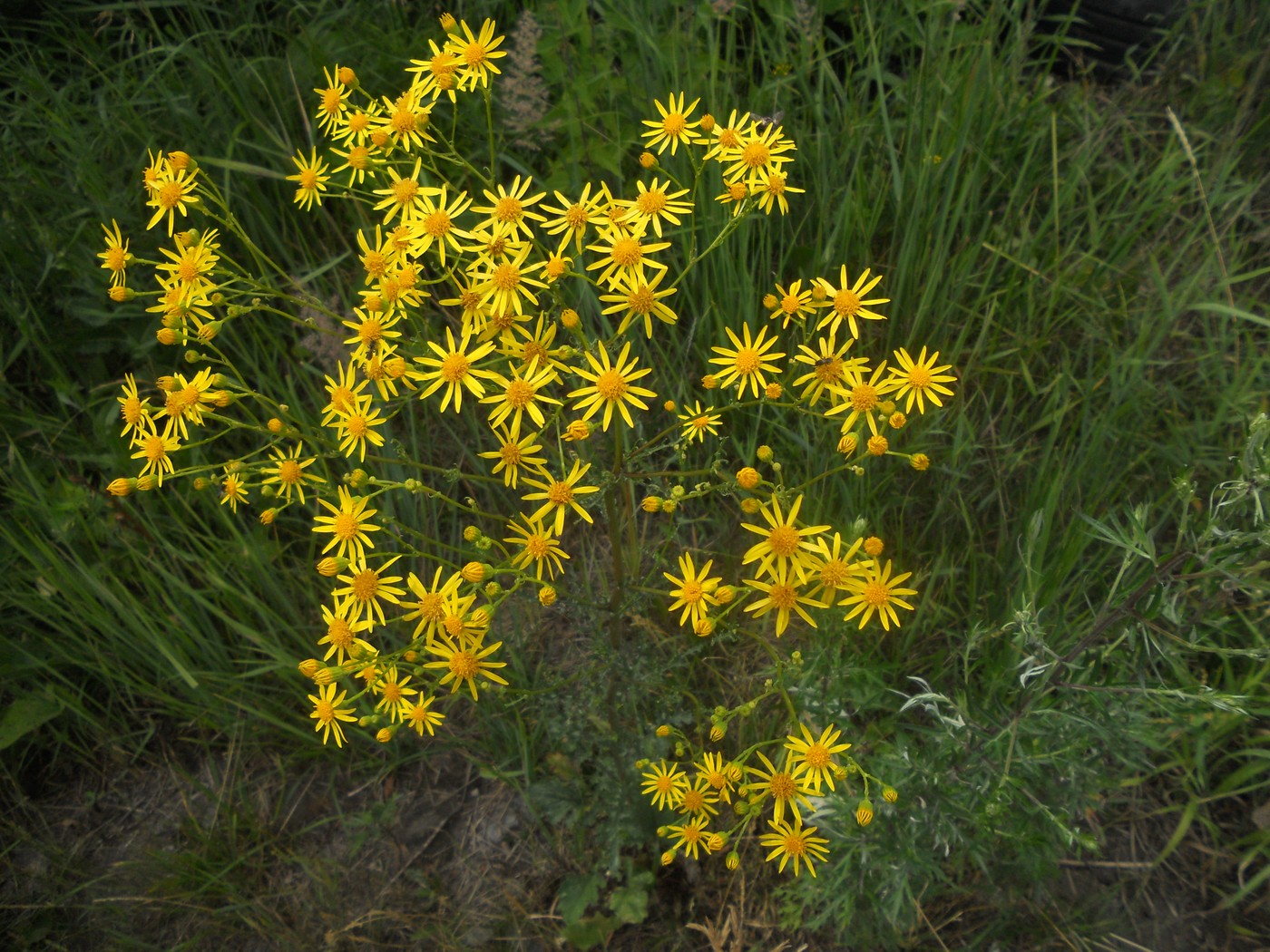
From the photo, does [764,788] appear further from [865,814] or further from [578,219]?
[578,219]

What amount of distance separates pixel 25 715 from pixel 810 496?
302 centimetres

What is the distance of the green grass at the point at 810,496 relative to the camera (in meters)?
2.87

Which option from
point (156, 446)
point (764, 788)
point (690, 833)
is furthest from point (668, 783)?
point (156, 446)

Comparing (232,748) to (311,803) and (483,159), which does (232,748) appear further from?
(483,159)

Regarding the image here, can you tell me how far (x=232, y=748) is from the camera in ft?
10.9

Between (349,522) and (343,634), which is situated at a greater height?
(349,522)

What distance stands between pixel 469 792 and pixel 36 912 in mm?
1567

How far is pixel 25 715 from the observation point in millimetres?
3268

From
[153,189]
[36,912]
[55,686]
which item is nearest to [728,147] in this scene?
[153,189]

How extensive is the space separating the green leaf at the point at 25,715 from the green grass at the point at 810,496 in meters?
0.10

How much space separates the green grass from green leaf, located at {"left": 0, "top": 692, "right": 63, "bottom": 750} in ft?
0.33

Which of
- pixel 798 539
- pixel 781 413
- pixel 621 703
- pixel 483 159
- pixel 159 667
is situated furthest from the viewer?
pixel 483 159

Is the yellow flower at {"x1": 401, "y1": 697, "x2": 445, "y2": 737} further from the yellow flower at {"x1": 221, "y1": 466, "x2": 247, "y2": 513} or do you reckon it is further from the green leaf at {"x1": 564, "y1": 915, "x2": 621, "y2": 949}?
the green leaf at {"x1": 564, "y1": 915, "x2": 621, "y2": 949}

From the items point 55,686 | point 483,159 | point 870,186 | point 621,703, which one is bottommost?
point 55,686
